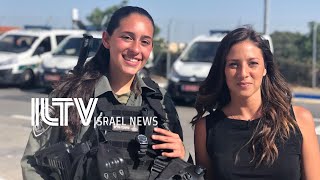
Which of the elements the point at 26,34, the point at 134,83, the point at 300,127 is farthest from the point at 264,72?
the point at 26,34

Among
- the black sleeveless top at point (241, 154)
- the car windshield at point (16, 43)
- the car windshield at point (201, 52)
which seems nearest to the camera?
the black sleeveless top at point (241, 154)

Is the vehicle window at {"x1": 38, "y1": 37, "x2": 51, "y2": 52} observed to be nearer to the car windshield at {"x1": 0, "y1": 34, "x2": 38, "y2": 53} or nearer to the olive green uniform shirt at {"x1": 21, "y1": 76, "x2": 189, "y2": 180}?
the car windshield at {"x1": 0, "y1": 34, "x2": 38, "y2": 53}

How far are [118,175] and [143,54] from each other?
58 centimetres

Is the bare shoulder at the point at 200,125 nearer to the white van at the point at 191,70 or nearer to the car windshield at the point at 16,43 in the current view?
the white van at the point at 191,70

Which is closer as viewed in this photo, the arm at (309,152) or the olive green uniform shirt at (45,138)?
the olive green uniform shirt at (45,138)

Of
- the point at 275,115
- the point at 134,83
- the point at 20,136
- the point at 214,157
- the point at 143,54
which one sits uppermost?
the point at 143,54

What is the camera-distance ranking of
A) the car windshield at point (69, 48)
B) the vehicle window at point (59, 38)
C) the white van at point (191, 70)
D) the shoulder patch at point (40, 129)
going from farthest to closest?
the vehicle window at point (59, 38) → the car windshield at point (69, 48) → the white van at point (191, 70) → the shoulder patch at point (40, 129)

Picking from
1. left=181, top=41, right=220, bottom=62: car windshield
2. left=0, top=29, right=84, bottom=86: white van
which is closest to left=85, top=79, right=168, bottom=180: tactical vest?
left=181, top=41, right=220, bottom=62: car windshield

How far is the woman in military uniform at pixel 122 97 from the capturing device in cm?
211

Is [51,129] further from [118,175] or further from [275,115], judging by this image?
[275,115]

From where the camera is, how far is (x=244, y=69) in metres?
2.33

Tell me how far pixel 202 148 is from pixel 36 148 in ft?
2.58

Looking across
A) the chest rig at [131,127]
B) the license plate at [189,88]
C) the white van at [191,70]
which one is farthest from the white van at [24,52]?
the chest rig at [131,127]

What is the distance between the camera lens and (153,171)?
2062 mm
